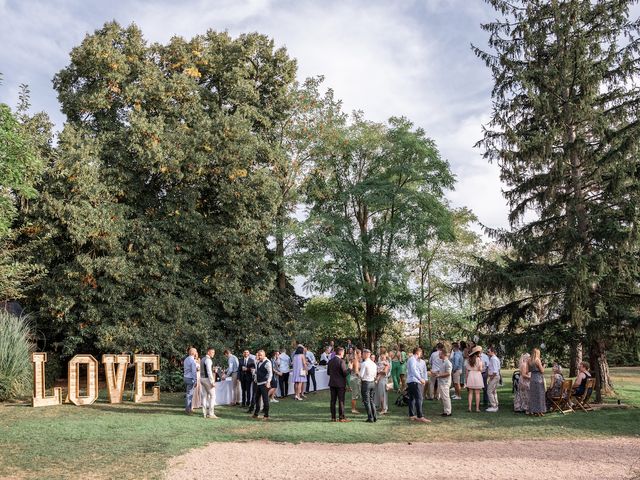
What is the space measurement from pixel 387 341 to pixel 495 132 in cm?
2424

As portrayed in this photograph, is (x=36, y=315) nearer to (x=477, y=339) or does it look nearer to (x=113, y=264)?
(x=113, y=264)

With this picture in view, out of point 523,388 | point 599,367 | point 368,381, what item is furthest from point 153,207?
point 599,367

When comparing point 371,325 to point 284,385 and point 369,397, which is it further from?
point 369,397

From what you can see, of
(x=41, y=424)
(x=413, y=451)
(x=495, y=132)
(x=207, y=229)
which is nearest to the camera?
(x=413, y=451)

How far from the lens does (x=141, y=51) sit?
25625 millimetres

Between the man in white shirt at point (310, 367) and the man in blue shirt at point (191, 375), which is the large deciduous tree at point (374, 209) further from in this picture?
the man in blue shirt at point (191, 375)

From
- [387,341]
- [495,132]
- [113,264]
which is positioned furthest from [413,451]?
[387,341]

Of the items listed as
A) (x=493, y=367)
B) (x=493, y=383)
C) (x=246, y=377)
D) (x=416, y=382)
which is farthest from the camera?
(x=246, y=377)

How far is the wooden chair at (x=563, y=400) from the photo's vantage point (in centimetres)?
1524

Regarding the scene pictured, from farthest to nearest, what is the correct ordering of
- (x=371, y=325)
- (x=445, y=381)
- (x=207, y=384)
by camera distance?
(x=371, y=325) < (x=445, y=381) < (x=207, y=384)

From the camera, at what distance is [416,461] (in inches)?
384

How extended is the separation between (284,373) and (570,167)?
38.9ft

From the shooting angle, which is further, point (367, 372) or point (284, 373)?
point (284, 373)

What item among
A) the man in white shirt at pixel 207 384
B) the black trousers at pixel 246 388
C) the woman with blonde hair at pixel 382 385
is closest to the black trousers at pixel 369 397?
the woman with blonde hair at pixel 382 385
